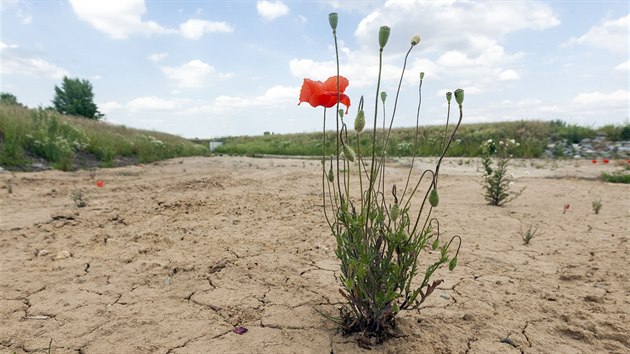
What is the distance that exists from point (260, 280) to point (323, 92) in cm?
138

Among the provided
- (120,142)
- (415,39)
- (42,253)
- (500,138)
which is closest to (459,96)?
(415,39)

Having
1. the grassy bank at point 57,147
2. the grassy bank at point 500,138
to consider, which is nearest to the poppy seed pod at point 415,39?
the grassy bank at point 57,147

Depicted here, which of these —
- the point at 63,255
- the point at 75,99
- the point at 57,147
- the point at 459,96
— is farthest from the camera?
the point at 75,99

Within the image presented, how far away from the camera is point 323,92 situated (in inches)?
57.6

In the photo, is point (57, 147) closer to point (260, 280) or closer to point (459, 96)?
point (260, 280)

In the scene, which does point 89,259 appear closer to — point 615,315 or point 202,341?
point 202,341

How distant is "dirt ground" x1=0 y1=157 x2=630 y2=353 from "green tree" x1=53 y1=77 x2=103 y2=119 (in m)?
26.7

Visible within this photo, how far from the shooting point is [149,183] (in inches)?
230

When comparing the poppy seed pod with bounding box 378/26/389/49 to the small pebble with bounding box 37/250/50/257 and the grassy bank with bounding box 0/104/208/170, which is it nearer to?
the small pebble with bounding box 37/250/50/257

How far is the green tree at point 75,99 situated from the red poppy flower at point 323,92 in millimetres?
30954

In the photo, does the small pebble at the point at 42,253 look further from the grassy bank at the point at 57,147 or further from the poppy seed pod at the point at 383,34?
the grassy bank at the point at 57,147

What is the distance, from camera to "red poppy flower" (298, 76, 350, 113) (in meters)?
1.46

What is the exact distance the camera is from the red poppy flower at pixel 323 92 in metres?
1.46

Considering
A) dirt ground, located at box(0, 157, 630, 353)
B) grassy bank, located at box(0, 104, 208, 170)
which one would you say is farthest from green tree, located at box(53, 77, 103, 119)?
dirt ground, located at box(0, 157, 630, 353)
